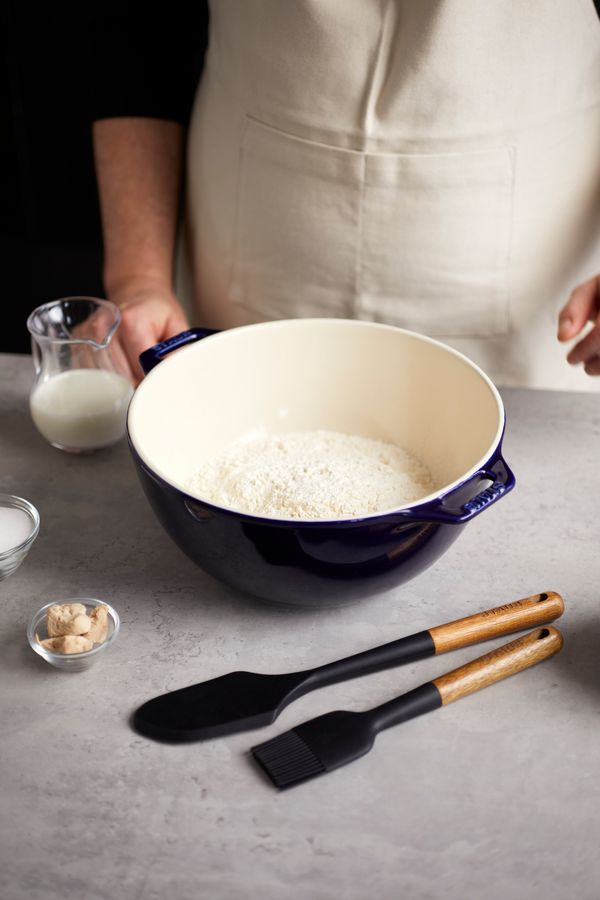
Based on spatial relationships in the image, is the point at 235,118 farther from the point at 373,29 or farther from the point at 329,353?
the point at 329,353

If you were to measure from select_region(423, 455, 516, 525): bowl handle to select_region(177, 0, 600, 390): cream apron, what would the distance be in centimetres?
48

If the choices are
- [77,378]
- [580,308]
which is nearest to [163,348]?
[77,378]

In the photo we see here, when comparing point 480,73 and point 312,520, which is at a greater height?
point 480,73

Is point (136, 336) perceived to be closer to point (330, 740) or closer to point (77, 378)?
point (77, 378)

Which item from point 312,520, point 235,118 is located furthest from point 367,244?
point 312,520

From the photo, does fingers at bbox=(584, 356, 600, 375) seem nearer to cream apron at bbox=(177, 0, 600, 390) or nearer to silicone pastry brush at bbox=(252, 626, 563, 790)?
cream apron at bbox=(177, 0, 600, 390)

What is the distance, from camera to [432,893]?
24.1 inches

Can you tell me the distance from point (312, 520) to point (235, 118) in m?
0.68

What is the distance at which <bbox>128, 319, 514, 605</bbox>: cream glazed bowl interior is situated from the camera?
0.73m

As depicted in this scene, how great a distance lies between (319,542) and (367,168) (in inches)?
22.6

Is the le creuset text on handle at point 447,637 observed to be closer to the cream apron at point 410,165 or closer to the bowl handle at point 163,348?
the bowl handle at point 163,348

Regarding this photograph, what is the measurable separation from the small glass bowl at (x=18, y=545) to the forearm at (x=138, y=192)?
47 cm

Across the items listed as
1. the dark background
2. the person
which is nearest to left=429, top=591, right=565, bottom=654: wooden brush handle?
the person

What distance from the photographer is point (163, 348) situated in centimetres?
97
